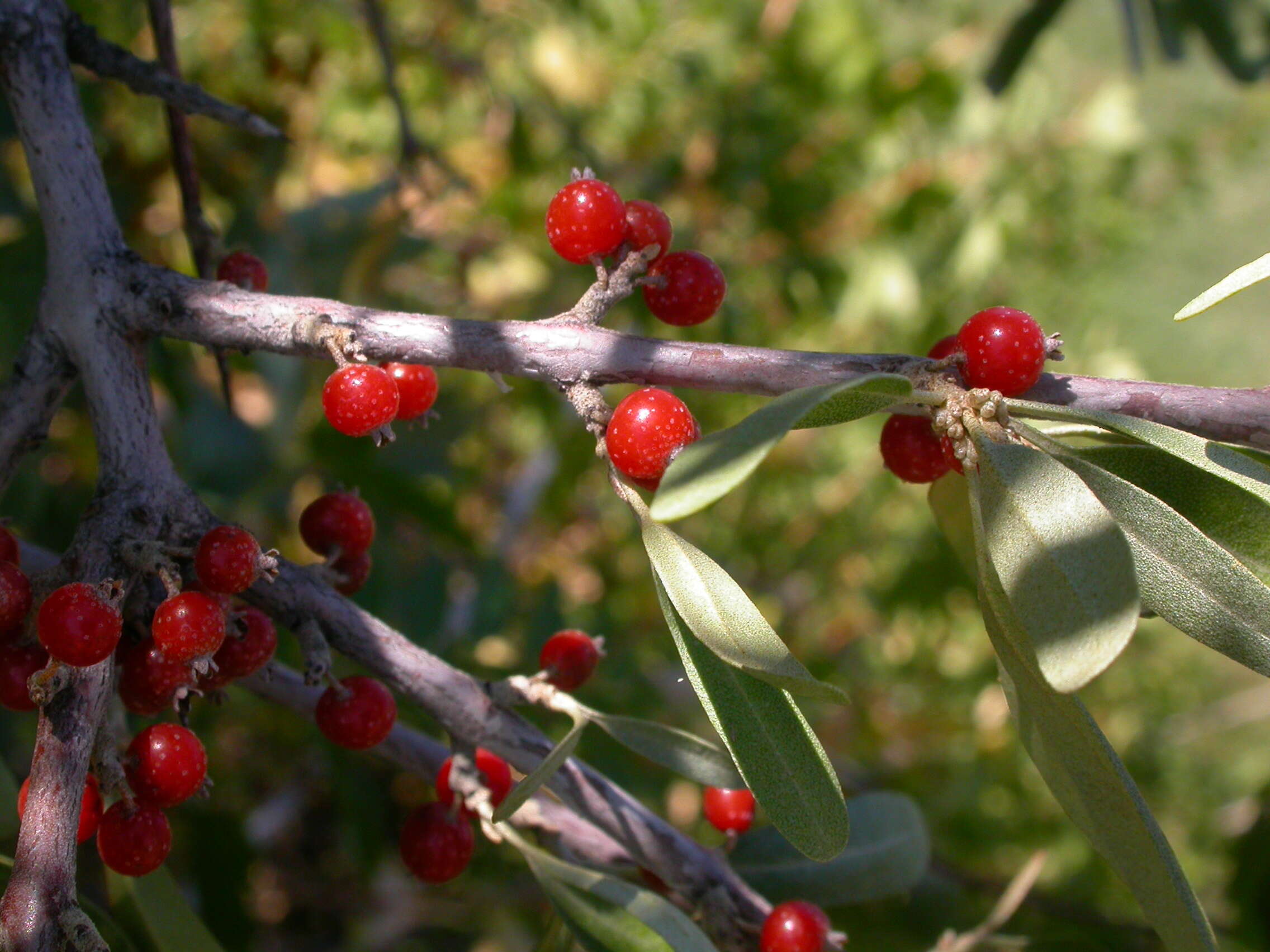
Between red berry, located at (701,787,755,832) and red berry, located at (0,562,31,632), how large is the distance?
0.79 m

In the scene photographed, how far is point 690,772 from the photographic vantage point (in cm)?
103

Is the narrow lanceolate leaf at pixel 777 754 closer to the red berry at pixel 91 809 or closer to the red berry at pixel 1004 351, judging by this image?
the red berry at pixel 1004 351

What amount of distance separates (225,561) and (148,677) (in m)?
0.13

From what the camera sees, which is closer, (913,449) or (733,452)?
(733,452)

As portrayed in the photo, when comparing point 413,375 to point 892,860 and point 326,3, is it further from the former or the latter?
point 326,3

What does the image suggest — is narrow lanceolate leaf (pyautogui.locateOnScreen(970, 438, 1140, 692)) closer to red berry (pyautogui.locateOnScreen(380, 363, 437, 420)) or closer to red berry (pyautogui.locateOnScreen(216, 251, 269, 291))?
red berry (pyautogui.locateOnScreen(380, 363, 437, 420))

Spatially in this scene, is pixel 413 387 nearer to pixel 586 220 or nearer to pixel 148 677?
pixel 586 220

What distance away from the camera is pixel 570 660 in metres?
1.17

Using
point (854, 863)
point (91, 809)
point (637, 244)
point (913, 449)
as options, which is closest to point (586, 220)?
point (637, 244)

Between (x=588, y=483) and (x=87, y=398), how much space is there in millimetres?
2589

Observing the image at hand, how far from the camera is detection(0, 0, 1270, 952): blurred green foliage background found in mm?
2213

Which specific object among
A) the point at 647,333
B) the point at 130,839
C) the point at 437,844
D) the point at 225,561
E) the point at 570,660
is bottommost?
the point at 130,839

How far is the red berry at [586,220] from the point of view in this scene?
0.91m

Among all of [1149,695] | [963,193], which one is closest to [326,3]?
[963,193]
